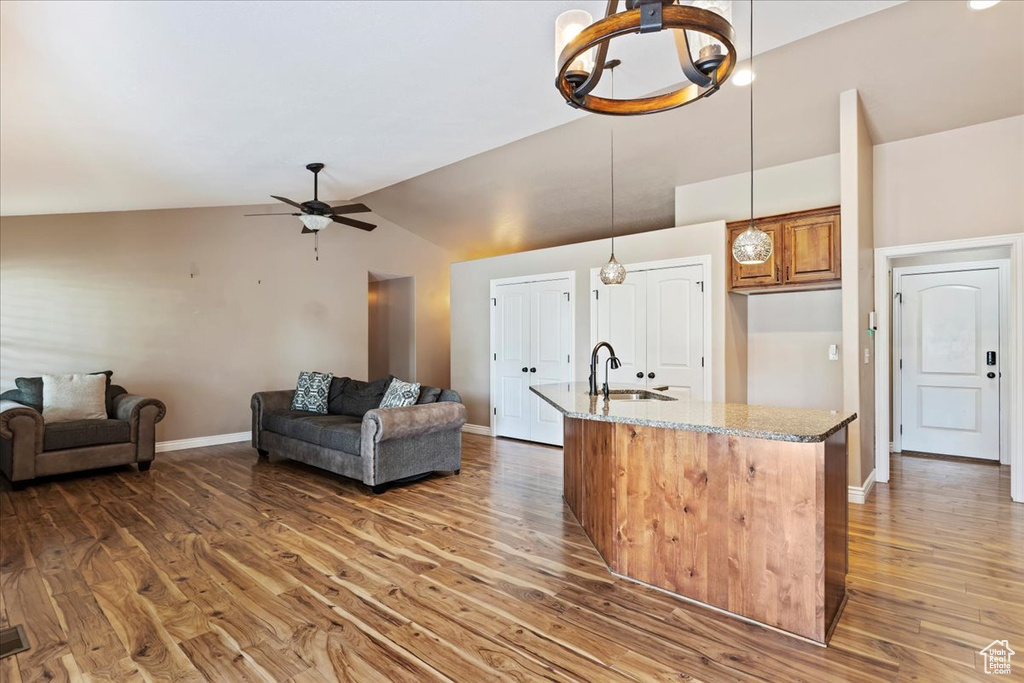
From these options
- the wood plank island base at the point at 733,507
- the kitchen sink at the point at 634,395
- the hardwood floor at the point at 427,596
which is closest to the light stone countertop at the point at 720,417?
the wood plank island base at the point at 733,507

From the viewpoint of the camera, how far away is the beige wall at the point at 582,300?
4688 millimetres

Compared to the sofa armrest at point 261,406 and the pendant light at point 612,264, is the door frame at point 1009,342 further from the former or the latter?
the sofa armrest at point 261,406

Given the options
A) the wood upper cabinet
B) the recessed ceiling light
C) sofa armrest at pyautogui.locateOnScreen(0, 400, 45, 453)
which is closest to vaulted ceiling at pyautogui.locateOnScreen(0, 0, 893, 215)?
the recessed ceiling light

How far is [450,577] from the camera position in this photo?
2.62 m

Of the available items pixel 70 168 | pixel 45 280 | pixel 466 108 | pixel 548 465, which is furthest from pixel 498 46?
pixel 45 280

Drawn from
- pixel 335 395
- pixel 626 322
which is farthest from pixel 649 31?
pixel 335 395

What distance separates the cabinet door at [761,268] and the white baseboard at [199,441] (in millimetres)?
5646

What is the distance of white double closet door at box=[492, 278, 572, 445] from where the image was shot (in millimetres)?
5914

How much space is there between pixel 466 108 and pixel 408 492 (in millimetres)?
2975

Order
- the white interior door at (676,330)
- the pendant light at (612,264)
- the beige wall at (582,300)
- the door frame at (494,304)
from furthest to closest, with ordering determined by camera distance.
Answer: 1. the door frame at (494,304)
2. the white interior door at (676,330)
3. the beige wall at (582,300)
4. the pendant light at (612,264)

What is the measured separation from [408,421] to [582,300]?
97.8 inches

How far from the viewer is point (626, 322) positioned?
210 inches

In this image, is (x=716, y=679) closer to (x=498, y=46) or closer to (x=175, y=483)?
(x=498, y=46)

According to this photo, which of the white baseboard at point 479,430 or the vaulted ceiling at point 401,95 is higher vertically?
the vaulted ceiling at point 401,95
